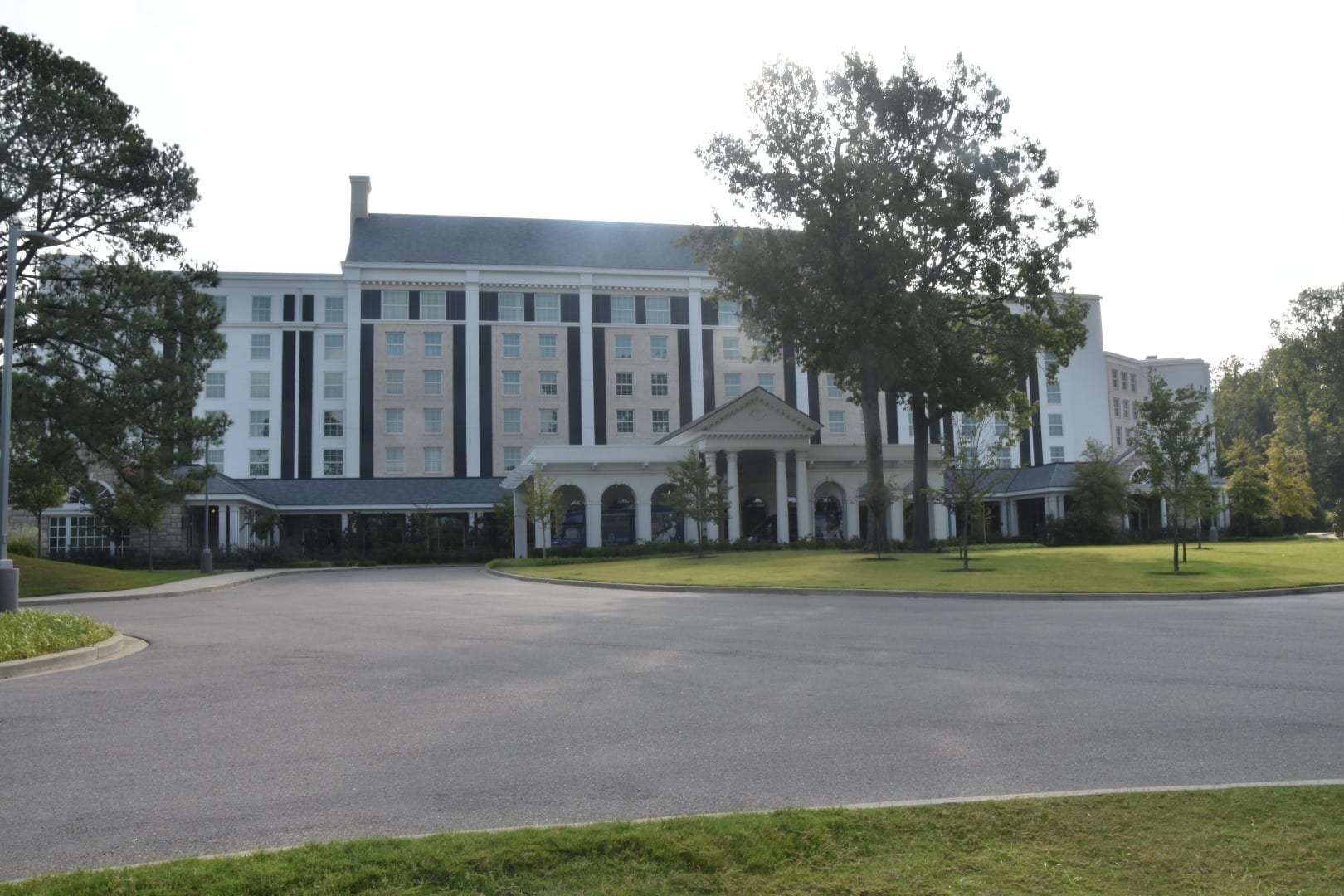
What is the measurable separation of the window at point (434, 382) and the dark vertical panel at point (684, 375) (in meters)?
15.6

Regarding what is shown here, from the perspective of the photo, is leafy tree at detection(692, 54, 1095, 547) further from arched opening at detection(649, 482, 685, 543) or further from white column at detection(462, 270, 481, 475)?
white column at detection(462, 270, 481, 475)

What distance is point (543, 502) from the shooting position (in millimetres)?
46688

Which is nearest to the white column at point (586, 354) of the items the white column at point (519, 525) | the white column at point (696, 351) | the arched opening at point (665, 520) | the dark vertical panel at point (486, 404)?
the dark vertical panel at point (486, 404)

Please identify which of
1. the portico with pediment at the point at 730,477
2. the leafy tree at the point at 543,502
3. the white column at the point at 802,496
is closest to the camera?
the leafy tree at the point at 543,502

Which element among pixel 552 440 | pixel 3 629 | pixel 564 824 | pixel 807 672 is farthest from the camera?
pixel 552 440

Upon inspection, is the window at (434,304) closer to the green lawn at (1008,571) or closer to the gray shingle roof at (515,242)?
the gray shingle roof at (515,242)

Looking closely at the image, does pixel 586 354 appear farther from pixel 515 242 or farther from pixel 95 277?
pixel 95 277

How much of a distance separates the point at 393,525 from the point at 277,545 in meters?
6.14

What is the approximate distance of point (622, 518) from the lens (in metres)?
53.3

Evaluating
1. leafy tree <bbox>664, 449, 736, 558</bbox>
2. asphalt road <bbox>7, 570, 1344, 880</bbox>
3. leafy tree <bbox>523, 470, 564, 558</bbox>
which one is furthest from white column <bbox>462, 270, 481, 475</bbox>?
asphalt road <bbox>7, 570, 1344, 880</bbox>

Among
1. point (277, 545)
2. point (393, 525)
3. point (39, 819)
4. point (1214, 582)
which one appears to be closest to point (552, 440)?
point (393, 525)

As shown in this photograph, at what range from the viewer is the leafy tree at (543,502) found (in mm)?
46750

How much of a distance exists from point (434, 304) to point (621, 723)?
6393 cm

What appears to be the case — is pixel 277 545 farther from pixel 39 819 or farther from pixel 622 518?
pixel 39 819
